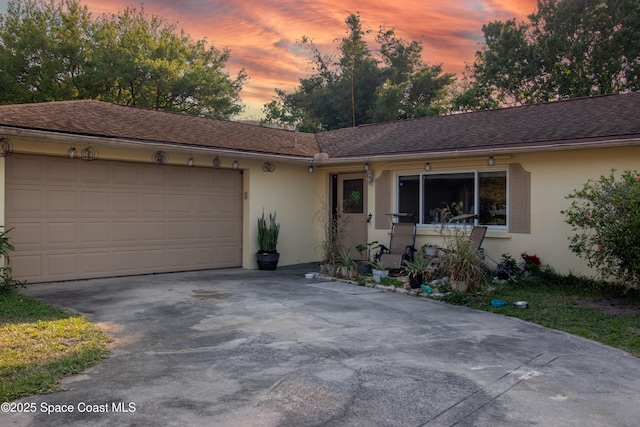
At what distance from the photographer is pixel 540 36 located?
21281 mm

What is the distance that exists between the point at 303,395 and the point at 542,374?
2140 mm

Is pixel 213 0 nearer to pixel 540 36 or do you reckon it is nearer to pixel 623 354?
pixel 623 354

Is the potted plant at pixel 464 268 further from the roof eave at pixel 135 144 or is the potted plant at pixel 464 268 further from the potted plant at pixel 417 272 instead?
the roof eave at pixel 135 144

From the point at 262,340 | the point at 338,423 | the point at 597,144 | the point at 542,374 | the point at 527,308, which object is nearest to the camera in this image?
the point at 338,423

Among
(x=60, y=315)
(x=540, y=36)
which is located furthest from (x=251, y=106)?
(x=60, y=315)

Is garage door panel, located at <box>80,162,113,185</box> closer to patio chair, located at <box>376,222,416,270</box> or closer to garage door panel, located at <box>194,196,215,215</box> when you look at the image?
garage door panel, located at <box>194,196,215,215</box>

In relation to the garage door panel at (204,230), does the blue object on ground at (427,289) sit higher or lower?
lower

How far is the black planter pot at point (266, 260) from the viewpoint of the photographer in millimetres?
10906

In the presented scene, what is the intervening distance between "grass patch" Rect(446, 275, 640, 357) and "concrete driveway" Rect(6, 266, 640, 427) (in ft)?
1.08

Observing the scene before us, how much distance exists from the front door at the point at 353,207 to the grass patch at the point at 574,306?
416cm

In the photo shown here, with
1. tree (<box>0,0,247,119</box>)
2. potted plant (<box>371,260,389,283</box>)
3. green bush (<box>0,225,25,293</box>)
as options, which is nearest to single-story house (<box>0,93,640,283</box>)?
green bush (<box>0,225,25,293</box>)

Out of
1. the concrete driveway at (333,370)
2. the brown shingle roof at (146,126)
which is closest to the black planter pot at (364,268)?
the concrete driveway at (333,370)

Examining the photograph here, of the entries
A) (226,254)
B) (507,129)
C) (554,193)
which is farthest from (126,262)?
(554,193)

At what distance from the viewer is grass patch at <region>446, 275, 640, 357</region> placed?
5.71m
